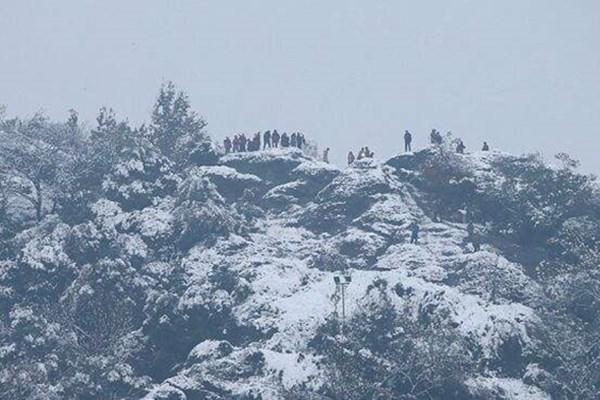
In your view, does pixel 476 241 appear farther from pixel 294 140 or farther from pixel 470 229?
pixel 294 140

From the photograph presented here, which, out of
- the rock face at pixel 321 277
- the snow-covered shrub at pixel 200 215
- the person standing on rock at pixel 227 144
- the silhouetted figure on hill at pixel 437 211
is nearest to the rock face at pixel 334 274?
the rock face at pixel 321 277

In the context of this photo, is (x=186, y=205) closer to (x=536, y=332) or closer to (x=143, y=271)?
(x=143, y=271)

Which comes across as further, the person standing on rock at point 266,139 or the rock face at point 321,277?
the person standing on rock at point 266,139

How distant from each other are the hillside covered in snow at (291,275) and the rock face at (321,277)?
16cm

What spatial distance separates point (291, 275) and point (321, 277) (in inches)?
98.0

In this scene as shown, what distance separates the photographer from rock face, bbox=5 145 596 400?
48594mm

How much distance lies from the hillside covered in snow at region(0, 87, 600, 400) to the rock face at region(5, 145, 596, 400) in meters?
0.16

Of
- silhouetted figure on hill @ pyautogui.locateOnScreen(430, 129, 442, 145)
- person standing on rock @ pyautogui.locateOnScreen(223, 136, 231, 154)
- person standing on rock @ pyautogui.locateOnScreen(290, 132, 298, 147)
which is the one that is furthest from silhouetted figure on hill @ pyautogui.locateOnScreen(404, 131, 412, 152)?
person standing on rock @ pyautogui.locateOnScreen(223, 136, 231, 154)

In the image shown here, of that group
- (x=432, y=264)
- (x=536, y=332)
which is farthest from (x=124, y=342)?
(x=536, y=332)

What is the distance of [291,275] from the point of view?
58.4 meters

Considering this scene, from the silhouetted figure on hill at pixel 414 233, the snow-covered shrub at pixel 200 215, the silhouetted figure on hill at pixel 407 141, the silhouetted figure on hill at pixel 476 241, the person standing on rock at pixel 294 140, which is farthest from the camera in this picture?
the person standing on rock at pixel 294 140

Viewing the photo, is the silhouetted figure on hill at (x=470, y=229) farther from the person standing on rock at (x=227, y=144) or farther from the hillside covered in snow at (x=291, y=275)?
the person standing on rock at (x=227, y=144)

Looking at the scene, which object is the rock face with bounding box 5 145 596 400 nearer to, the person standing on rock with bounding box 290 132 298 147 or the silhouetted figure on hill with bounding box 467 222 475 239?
the silhouetted figure on hill with bounding box 467 222 475 239

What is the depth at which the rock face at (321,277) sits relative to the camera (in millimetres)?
48594
